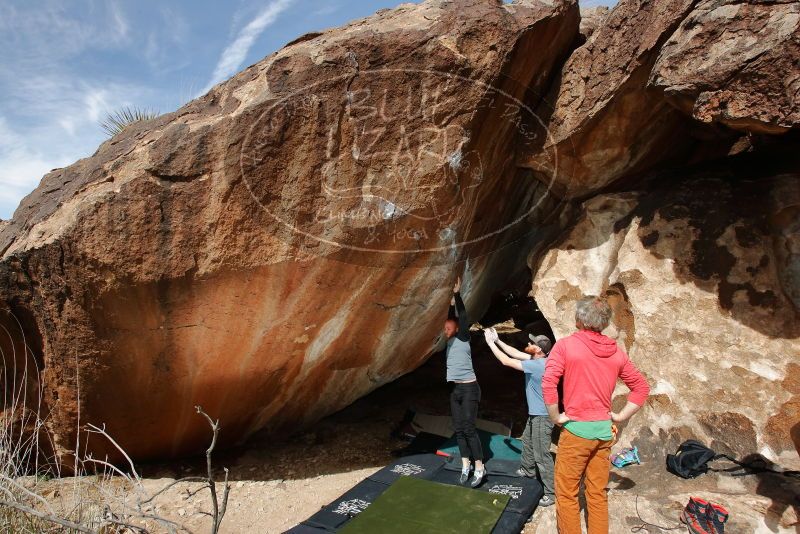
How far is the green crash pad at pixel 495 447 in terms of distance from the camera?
12.8ft

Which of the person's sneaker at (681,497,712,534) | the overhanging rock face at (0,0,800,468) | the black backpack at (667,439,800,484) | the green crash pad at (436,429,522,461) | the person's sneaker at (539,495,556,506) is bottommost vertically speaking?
the person's sneaker at (539,495,556,506)

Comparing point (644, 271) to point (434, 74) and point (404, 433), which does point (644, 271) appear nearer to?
point (434, 74)

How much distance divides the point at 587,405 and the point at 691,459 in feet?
3.82

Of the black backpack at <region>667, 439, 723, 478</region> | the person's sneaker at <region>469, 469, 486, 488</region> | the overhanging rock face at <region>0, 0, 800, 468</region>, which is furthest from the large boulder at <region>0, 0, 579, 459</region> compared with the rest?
the black backpack at <region>667, 439, 723, 478</region>

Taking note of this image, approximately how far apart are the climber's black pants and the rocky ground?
1.88 ft

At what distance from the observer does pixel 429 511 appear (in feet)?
10.3

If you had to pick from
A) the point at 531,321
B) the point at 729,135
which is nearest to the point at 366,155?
the point at 729,135

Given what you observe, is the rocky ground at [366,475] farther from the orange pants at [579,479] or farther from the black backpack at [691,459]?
the orange pants at [579,479]

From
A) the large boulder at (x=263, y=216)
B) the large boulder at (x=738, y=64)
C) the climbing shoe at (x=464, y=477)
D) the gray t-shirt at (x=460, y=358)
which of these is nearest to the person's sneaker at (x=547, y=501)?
the climbing shoe at (x=464, y=477)

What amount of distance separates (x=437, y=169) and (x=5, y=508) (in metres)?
2.82

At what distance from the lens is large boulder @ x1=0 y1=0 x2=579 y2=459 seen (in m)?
3.03

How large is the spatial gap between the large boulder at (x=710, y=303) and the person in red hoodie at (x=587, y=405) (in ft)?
3.40

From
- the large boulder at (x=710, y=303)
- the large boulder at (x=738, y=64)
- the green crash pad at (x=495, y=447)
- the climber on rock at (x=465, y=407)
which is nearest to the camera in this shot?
the large boulder at (x=738, y=64)

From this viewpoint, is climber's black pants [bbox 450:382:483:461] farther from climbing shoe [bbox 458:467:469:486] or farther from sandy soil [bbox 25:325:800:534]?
sandy soil [bbox 25:325:800:534]
